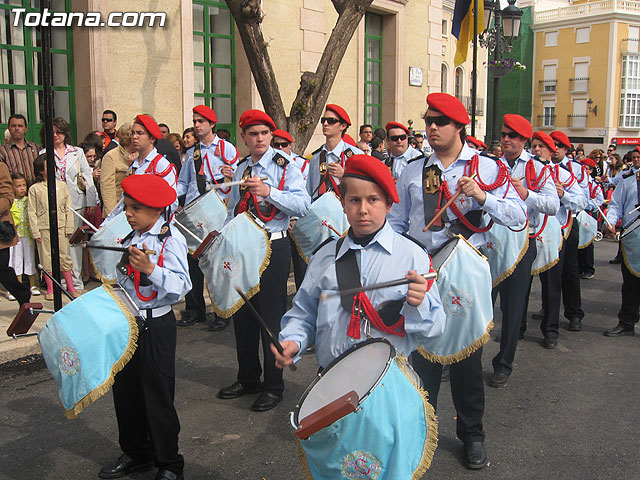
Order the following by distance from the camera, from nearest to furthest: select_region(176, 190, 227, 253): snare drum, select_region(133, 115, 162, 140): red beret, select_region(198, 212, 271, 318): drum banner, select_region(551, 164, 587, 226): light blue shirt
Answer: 1. select_region(198, 212, 271, 318): drum banner
2. select_region(176, 190, 227, 253): snare drum
3. select_region(133, 115, 162, 140): red beret
4. select_region(551, 164, 587, 226): light blue shirt

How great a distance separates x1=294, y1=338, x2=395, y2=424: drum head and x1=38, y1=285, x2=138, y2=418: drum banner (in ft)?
4.24

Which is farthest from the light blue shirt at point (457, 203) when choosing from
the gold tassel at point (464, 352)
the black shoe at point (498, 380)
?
the black shoe at point (498, 380)

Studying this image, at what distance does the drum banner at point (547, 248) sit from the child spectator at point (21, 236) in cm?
601

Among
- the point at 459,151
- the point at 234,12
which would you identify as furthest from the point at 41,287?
the point at 459,151

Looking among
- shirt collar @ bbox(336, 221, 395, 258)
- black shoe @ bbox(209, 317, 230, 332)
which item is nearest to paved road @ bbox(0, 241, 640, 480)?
black shoe @ bbox(209, 317, 230, 332)

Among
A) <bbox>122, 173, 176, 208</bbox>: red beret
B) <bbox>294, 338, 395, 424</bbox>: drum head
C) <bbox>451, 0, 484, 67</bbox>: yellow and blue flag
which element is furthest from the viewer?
<bbox>451, 0, 484, 67</bbox>: yellow and blue flag

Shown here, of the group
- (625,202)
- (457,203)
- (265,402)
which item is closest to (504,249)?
(457,203)

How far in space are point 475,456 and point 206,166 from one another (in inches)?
169

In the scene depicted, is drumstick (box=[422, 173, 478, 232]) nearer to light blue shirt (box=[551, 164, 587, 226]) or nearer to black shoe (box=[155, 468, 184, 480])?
black shoe (box=[155, 468, 184, 480])

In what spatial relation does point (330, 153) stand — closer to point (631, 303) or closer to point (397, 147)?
point (397, 147)

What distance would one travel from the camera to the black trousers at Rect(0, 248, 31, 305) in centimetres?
697

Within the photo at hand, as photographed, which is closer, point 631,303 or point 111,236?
point 111,236

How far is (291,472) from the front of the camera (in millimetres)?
4188

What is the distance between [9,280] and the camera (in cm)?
704
